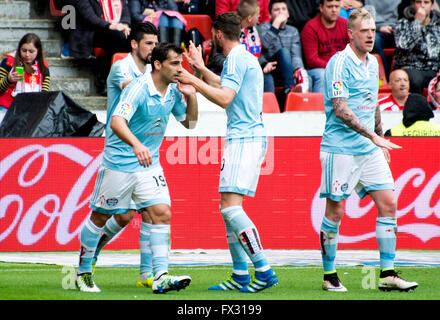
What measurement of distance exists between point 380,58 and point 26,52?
19.1 ft

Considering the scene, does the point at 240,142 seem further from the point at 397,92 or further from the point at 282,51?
the point at 282,51

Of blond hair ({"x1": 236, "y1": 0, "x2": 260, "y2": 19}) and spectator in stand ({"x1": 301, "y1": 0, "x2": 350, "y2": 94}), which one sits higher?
blond hair ({"x1": 236, "y1": 0, "x2": 260, "y2": 19})

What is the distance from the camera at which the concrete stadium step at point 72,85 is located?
13477mm

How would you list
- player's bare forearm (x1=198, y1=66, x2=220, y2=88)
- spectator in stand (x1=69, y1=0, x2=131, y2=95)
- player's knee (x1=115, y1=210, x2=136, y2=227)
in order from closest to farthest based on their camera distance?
player's bare forearm (x1=198, y1=66, x2=220, y2=88) → player's knee (x1=115, y1=210, x2=136, y2=227) → spectator in stand (x1=69, y1=0, x2=131, y2=95)

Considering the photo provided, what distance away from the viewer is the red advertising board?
1009 cm

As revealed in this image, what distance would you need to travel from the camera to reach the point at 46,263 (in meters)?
8.81

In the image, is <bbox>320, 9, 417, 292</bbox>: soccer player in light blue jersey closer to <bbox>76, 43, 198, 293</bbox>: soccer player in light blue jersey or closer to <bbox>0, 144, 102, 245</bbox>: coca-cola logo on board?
<bbox>76, 43, 198, 293</bbox>: soccer player in light blue jersey

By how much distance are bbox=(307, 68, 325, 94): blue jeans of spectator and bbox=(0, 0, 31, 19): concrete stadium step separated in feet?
16.2

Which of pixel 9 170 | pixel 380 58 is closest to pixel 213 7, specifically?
pixel 380 58

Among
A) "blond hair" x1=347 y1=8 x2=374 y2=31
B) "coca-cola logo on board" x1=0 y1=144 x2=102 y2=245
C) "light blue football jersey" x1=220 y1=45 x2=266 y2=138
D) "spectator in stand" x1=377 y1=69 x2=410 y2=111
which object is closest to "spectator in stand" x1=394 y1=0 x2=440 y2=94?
"spectator in stand" x1=377 y1=69 x2=410 y2=111

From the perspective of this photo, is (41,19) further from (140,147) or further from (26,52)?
(140,147)

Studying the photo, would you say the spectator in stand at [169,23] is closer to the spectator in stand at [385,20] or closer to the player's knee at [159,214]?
the spectator in stand at [385,20]

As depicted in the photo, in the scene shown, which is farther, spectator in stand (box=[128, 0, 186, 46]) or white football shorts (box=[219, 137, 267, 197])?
spectator in stand (box=[128, 0, 186, 46])

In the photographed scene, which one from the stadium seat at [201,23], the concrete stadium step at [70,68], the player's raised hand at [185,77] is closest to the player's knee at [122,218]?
the player's raised hand at [185,77]
